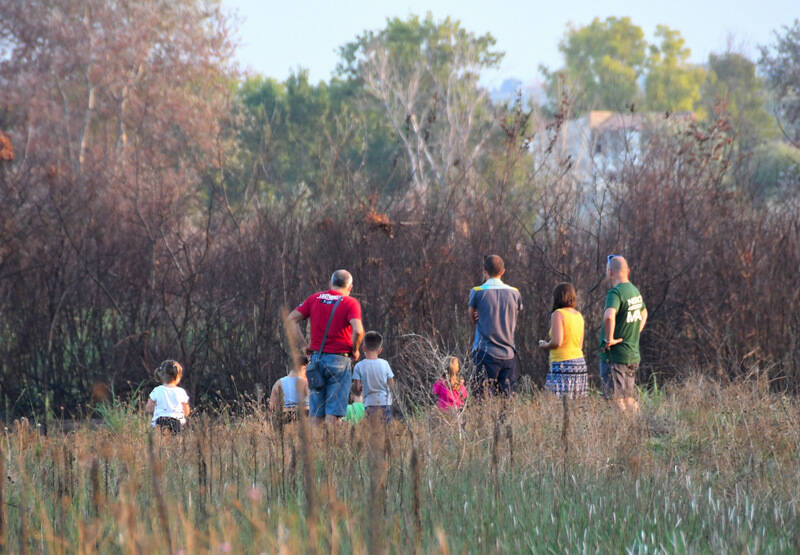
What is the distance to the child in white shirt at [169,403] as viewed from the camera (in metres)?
7.50

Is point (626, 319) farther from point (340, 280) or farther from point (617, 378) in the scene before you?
point (340, 280)

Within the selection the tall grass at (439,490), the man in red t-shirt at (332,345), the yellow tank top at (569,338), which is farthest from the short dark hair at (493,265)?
the tall grass at (439,490)

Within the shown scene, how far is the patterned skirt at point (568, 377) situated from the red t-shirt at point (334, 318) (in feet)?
5.66

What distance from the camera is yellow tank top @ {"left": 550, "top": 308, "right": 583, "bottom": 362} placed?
7797mm

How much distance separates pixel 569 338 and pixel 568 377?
12.8 inches

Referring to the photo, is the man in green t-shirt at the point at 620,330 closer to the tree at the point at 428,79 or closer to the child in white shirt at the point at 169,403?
the child in white shirt at the point at 169,403

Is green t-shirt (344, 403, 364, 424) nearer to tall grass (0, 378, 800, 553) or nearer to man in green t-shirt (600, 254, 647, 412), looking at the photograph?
tall grass (0, 378, 800, 553)

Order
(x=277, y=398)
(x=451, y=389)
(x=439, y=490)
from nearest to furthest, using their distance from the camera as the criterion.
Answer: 1. (x=277, y=398)
2. (x=439, y=490)
3. (x=451, y=389)

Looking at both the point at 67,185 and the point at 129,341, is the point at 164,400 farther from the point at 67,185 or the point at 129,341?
the point at 67,185

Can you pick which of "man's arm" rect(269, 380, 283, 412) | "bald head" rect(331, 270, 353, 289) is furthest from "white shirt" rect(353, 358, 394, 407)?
"man's arm" rect(269, 380, 283, 412)

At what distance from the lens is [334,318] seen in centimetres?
766

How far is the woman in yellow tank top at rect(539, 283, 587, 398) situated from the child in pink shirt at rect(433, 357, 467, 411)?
769 millimetres

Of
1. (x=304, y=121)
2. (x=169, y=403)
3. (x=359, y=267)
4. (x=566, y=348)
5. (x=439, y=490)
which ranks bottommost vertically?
(x=439, y=490)

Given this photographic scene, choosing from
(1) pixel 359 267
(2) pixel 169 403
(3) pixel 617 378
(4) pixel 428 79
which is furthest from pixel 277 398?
(4) pixel 428 79
